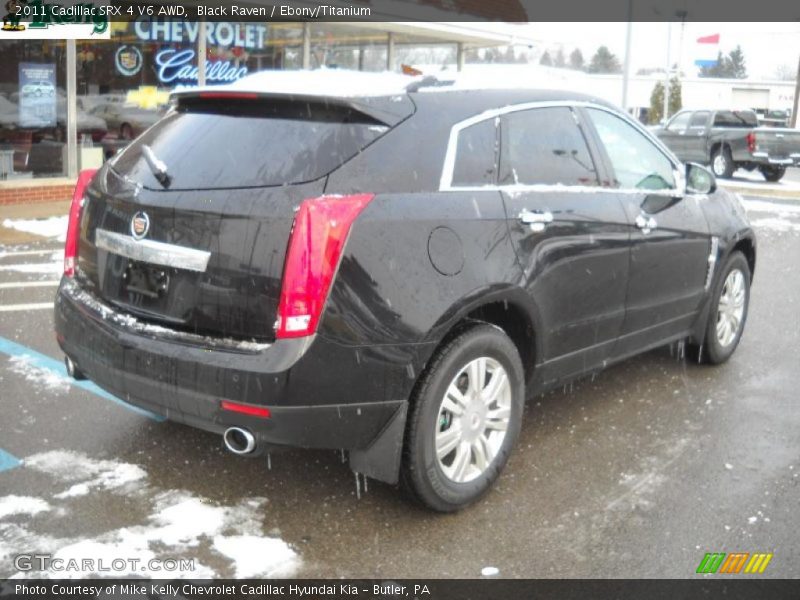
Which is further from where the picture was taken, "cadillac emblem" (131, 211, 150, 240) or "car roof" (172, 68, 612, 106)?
"car roof" (172, 68, 612, 106)

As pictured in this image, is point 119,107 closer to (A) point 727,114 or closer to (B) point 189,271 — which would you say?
(B) point 189,271

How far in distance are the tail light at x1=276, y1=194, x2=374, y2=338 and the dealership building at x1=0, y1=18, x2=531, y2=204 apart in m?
10.2

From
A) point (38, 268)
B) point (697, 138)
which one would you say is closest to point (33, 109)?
point (38, 268)

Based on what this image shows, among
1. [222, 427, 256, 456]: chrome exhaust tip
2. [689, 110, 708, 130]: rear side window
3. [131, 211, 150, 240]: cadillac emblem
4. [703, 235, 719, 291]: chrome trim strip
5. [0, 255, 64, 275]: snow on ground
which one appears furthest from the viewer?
[689, 110, 708, 130]: rear side window

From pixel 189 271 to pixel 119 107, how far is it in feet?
37.1

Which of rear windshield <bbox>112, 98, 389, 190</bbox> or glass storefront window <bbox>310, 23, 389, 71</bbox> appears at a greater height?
glass storefront window <bbox>310, 23, 389, 71</bbox>

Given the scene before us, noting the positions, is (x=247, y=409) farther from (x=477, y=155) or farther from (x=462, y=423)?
(x=477, y=155)

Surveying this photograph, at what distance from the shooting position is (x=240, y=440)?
11.2ft

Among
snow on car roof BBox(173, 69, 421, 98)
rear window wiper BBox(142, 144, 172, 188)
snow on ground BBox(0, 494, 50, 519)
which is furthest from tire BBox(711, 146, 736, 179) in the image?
snow on ground BBox(0, 494, 50, 519)

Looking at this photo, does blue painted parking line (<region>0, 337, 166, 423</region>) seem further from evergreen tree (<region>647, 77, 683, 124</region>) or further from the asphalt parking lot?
evergreen tree (<region>647, 77, 683, 124</region>)

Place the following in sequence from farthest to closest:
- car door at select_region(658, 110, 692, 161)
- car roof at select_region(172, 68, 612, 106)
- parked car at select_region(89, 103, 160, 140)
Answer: car door at select_region(658, 110, 692, 161) < parked car at select_region(89, 103, 160, 140) < car roof at select_region(172, 68, 612, 106)

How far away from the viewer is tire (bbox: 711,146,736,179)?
22.7 meters

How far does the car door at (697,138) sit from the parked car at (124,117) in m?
14.5

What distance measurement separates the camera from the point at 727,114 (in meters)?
23.5
